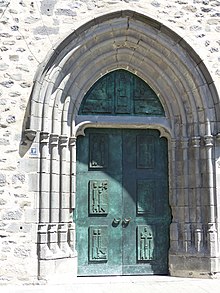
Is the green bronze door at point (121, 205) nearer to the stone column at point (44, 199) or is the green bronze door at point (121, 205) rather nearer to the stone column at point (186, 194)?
the stone column at point (186, 194)

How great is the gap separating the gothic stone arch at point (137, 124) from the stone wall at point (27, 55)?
0.46 ft

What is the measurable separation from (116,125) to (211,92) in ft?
4.72

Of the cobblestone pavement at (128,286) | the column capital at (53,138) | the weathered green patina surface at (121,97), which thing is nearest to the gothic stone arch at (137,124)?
the column capital at (53,138)

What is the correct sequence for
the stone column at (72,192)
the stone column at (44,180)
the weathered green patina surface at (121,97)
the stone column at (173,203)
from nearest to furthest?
the stone column at (44,180)
the stone column at (72,192)
the stone column at (173,203)
the weathered green patina surface at (121,97)

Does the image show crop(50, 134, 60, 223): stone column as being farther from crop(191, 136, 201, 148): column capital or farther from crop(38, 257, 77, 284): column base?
crop(191, 136, 201, 148): column capital

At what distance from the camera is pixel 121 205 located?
20.0ft

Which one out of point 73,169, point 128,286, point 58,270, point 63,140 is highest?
point 63,140

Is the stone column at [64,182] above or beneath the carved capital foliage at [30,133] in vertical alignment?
beneath

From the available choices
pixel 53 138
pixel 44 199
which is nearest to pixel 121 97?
pixel 53 138

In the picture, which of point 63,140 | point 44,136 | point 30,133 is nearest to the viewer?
point 30,133

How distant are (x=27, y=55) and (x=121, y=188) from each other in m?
2.29

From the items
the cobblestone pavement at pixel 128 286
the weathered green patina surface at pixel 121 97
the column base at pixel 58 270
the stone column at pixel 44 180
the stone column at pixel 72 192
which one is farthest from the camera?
the weathered green patina surface at pixel 121 97

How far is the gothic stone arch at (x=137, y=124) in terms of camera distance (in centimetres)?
560

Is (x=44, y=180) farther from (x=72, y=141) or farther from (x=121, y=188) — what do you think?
(x=121, y=188)
